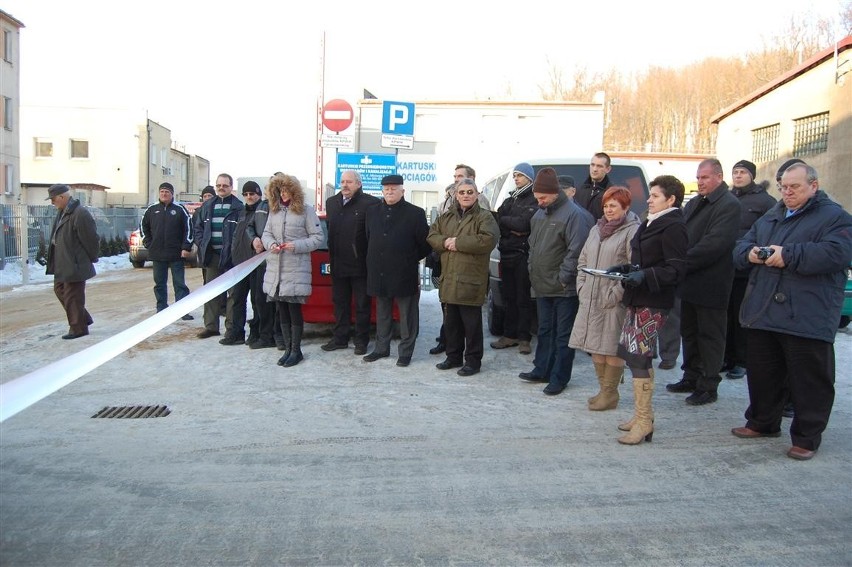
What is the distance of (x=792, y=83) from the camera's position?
23.7 metres

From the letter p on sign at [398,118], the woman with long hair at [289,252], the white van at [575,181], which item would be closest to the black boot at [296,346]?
the woman with long hair at [289,252]

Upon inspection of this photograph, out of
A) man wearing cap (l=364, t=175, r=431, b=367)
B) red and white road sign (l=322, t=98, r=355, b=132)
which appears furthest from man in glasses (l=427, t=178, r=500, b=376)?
red and white road sign (l=322, t=98, r=355, b=132)

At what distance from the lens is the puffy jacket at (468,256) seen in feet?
22.8

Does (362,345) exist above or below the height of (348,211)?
below

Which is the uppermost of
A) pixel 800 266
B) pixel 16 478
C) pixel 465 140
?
pixel 465 140

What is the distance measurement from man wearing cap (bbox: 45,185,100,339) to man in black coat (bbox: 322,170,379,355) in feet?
11.3

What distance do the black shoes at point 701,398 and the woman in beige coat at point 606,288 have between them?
31.9 inches

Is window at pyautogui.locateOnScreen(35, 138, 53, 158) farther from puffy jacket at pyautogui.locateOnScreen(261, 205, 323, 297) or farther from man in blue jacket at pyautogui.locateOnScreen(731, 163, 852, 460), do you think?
man in blue jacket at pyautogui.locateOnScreen(731, 163, 852, 460)

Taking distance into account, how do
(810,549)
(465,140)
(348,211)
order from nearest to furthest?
(810,549), (348,211), (465,140)

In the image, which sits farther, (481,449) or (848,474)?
(481,449)

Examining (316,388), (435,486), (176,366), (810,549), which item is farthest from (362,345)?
(810,549)

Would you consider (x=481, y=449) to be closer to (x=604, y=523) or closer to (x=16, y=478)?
(x=604, y=523)

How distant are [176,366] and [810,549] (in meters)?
5.94

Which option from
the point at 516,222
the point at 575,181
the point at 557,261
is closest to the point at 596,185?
the point at 516,222
